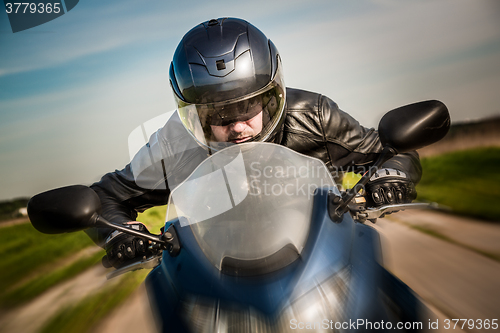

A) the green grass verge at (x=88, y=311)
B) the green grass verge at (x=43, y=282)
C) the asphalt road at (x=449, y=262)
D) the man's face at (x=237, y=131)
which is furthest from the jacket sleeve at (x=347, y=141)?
the green grass verge at (x=43, y=282)

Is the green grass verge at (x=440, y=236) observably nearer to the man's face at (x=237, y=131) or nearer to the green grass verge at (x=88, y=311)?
the man's face at (x=237, y=131)

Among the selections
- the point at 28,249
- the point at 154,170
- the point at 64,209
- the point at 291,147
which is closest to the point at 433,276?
the point at 291,147

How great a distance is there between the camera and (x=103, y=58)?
300cm

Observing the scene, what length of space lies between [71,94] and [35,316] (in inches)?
71.4

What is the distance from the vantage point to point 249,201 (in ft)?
3.54

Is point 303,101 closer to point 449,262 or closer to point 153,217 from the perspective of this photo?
point 449,262

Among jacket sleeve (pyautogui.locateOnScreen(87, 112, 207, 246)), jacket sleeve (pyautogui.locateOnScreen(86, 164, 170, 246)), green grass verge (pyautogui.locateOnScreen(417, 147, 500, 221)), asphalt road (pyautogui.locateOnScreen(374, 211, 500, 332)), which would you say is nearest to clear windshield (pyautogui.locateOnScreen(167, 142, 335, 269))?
asphalt road (pyautogui.locateOnScreen(374, 211, 500, 332))

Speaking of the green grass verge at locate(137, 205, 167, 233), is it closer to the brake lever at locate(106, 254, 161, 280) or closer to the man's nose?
the man's nose

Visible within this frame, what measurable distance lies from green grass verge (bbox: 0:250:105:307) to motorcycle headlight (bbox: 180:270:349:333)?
247 cm

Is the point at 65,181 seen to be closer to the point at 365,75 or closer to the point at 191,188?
the point at 191,188

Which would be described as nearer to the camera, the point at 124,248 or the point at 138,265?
the point at 138,265

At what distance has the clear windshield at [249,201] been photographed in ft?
3.27

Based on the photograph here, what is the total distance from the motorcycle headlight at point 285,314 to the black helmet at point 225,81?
108cm

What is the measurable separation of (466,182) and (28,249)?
15.5ft
